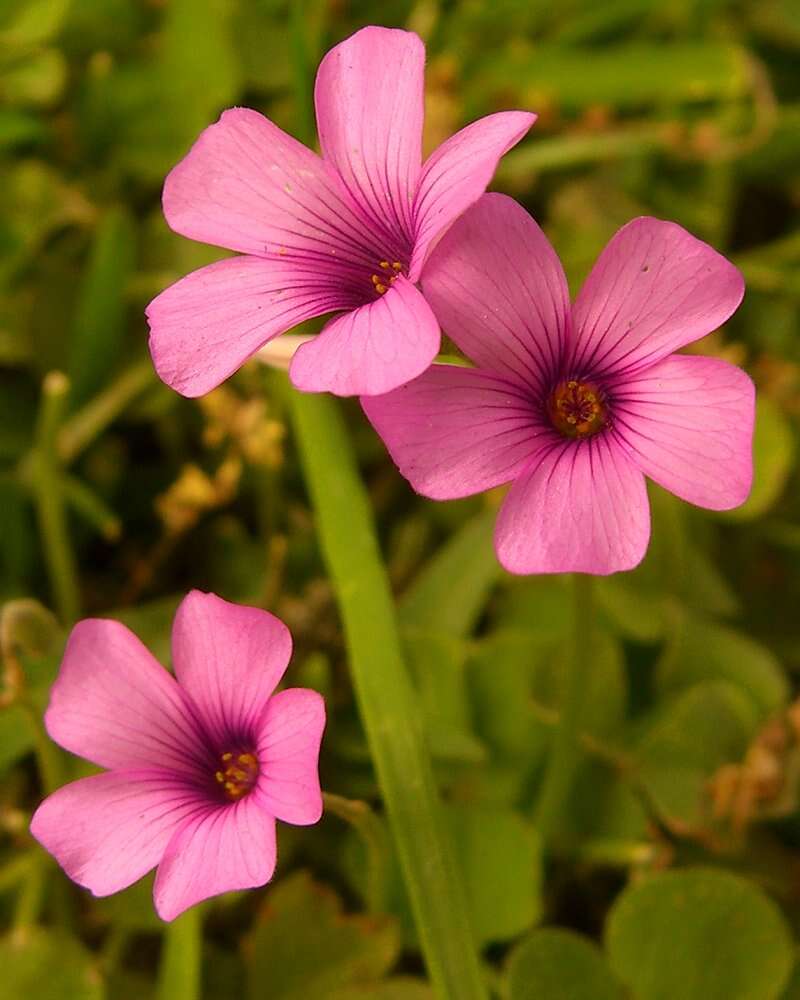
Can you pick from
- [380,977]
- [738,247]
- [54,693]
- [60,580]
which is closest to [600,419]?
[54,693]

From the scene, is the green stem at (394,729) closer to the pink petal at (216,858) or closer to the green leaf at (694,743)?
the pink petal at (216,858)

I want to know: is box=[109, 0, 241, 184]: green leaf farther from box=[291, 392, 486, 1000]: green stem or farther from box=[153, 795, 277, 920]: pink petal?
box=[153, 795, 277, 920]: pink petal

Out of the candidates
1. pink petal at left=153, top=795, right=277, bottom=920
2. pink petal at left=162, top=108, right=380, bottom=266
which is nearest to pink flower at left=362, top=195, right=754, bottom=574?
pink petal at left=162, top=108, right=380, bottom=266

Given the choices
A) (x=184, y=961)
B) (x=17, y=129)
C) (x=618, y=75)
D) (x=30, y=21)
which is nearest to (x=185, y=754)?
(x=184, y=961)

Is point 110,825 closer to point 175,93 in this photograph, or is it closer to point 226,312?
point 226,312

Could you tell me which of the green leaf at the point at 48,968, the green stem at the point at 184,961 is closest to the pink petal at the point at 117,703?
the green stem at the point at 184,961

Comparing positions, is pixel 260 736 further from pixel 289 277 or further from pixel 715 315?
pixel 715 315
